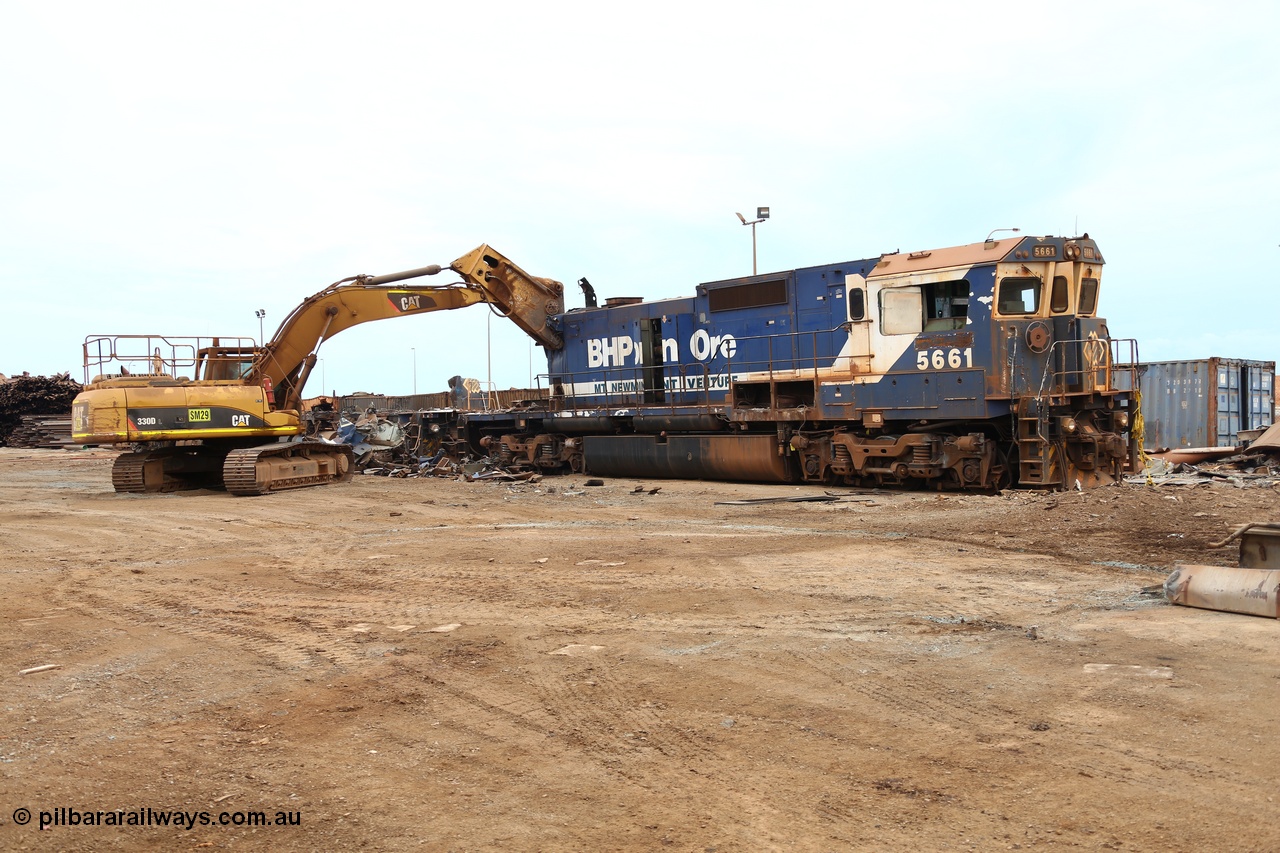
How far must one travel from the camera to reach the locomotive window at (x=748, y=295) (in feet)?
64.6

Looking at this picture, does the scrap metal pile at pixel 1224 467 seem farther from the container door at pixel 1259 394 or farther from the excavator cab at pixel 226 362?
the excavator cab at pixel 226 362

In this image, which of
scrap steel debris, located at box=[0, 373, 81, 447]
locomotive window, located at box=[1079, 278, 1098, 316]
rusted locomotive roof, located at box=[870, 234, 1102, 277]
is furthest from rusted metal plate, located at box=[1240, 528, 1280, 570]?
scrap steel debris, located at box=[0, 373, 81, 447]

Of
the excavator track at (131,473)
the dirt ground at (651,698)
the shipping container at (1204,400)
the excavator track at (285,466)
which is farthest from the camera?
the shipping container at (1204,400)

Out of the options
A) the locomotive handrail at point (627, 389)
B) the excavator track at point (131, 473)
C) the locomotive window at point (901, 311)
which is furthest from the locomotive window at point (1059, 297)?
the excavator track at point (131, 473)

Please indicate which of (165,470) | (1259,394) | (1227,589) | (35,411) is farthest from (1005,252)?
(35,411)

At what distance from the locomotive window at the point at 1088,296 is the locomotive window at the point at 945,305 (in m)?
1.89

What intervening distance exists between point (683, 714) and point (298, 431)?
17.8 meters

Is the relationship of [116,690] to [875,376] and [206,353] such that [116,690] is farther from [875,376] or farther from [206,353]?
[206,353]

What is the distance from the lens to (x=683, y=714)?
543 cm

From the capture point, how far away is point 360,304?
21.9 meters

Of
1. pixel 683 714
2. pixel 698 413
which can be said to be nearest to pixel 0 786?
pixel 683 714

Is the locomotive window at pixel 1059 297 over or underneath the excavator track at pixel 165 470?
over

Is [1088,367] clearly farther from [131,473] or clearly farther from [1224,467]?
[131,473]

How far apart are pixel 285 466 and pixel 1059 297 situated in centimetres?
1460
